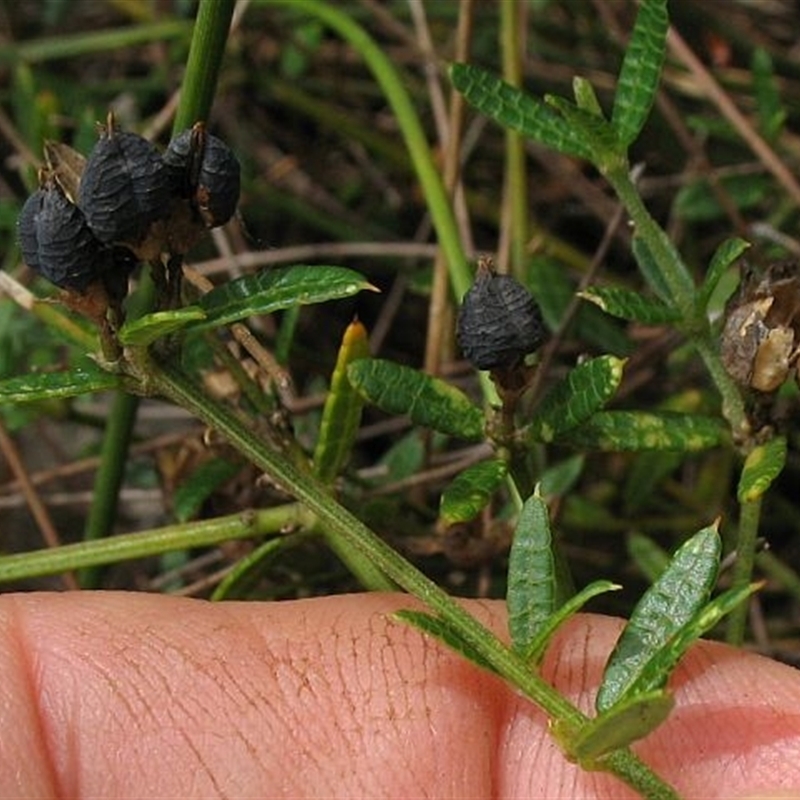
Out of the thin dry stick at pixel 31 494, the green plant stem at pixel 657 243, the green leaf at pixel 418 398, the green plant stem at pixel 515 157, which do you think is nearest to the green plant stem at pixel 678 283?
the green plant stem at pixel 657 243

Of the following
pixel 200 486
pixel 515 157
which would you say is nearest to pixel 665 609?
pixel 200 486

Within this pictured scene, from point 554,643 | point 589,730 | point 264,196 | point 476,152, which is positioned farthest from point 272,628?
point 476,152

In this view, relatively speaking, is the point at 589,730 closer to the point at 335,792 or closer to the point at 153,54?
the point at 335,792

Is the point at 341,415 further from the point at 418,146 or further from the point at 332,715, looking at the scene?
the point at 418,146

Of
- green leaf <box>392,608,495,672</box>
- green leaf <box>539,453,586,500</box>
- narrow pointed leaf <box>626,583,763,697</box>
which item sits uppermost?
green leaf <box>539,453,586,500</box>

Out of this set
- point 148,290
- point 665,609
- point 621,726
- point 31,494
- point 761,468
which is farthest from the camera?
point 31,494

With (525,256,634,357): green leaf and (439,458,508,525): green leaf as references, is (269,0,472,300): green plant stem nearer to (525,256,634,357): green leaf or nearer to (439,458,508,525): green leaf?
(525,256,634,357): green leaf

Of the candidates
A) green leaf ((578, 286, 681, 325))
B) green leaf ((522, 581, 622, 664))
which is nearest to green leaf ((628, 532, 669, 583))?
green leaf ((578, 286, 681, 325))
